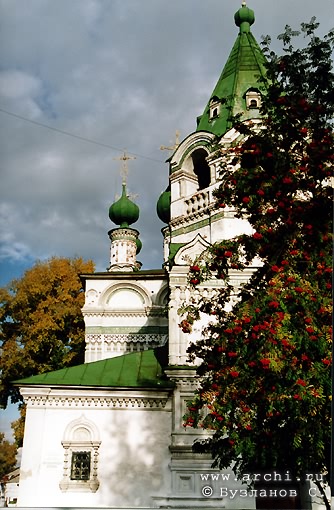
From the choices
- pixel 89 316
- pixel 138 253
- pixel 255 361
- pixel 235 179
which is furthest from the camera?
pixel 138 253

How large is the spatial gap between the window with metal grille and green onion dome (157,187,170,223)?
15133mm

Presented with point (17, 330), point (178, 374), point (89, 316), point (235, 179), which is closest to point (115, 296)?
point (89, 316)

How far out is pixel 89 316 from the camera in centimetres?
2075

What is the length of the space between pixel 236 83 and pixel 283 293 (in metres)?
13.5

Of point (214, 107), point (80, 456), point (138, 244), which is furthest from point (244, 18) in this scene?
point (80, 456)

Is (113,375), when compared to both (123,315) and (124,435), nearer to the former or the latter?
→ (124,435)

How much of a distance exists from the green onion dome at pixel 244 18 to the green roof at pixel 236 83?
2.93 ft

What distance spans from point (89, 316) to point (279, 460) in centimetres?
1427

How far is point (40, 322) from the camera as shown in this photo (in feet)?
68.5

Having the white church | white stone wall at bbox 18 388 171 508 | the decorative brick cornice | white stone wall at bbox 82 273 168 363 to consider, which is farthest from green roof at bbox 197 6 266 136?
white stone wall at bbox 18 388 171 508

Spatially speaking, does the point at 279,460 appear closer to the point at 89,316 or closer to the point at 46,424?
the point at 46,424

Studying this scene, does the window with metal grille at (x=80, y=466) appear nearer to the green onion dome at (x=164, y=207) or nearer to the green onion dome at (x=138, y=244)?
the green onion dome at (x=164, y=207)

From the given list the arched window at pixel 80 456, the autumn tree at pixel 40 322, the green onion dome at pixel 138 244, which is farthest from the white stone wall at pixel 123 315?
the green onion dome at pixel 138 244

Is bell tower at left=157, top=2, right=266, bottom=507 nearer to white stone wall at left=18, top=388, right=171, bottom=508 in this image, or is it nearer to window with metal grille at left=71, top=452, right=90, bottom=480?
white stone wall at left=18, top=388, right=171, bottom=508
